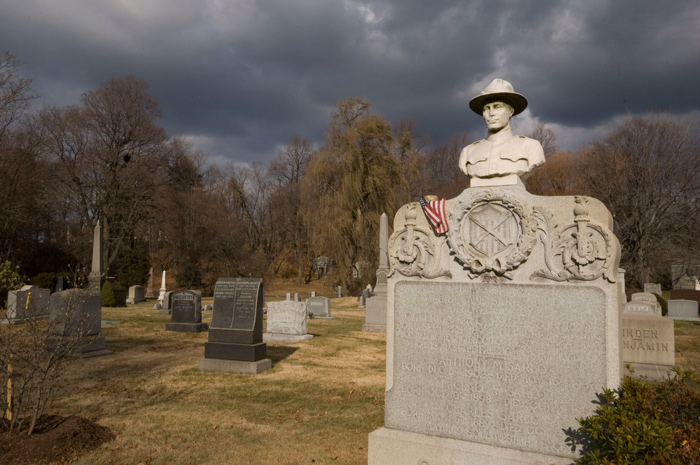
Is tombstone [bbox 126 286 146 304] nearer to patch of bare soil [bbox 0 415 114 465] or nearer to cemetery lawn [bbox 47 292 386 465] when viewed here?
cemetery lawn [bbox 47 292 386 465]

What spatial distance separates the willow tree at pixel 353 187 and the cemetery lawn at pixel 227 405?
1725 cm

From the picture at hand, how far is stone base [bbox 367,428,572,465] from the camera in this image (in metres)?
3.71

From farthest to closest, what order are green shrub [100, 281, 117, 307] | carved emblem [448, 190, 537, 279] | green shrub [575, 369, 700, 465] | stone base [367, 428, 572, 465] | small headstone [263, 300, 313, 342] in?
green shrub [100, 281, 117, 307], small headstone [263, 300, 313, 342], carved emblem [448, 190, 537, 279], stone base [367, 428, 572, 465], green shrub [575, 369, 700, 465]

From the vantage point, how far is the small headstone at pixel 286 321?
13445mm

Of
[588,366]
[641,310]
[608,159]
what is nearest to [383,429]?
[588,366]

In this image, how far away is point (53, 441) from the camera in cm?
500

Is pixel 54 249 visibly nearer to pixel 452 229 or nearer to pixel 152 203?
pixel 152 203

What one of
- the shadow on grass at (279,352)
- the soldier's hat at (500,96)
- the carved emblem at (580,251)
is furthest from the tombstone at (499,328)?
the shadow on grass at (279,352)

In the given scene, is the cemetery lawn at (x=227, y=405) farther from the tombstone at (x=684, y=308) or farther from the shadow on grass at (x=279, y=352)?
the tombstone at (x=684, y=308)

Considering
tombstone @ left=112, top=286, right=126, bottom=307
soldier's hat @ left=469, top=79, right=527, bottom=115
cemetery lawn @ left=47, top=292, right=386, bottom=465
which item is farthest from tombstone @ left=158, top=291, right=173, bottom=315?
soldier's hat @ left=469, top=79, right=527, bottom=115

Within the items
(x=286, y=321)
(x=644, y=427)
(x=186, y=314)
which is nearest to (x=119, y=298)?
(x=186, y=314)

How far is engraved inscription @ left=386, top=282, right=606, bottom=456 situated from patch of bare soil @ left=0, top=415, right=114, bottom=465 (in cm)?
349

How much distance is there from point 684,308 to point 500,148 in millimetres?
23103

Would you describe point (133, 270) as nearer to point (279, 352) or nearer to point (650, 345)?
point (279, 352)
